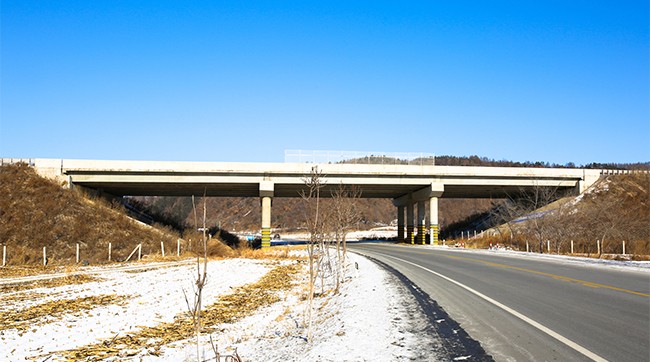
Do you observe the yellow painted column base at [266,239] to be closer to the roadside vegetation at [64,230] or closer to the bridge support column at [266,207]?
the bridge support column at [266,207]

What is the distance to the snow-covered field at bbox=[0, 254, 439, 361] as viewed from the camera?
6.78 metres

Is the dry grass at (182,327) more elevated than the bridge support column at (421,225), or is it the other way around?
the bridge support column at (421,225)

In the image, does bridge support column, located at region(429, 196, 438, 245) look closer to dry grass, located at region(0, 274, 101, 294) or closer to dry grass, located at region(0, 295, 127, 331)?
dry grass, located at region(0, 274, 101, 294)

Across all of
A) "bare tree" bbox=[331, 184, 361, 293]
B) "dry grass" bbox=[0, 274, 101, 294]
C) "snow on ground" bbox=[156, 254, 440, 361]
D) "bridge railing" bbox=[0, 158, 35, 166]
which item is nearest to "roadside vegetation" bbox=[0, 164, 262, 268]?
"bridge railing" bbox=[0, 158, 35, 166]

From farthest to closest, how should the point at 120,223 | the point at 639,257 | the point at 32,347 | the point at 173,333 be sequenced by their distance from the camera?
1. the point at 120,223
2. the point at 639,257
3. the point at 173,333
4. the point at 32,347

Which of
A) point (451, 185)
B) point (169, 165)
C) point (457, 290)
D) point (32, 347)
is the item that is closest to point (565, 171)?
point (451, 185)

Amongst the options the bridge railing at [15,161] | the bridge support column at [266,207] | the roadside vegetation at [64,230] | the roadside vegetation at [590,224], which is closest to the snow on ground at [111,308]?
the roadside vegetation at [64,230]

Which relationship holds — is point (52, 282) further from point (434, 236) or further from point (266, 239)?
point (434, 236)

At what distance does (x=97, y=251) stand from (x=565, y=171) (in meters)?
45.7

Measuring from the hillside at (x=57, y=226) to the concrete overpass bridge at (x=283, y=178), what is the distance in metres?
2.74

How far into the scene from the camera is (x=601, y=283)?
1287cm

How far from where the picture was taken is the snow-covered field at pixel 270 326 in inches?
267

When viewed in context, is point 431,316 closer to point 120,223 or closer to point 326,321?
point 326,321

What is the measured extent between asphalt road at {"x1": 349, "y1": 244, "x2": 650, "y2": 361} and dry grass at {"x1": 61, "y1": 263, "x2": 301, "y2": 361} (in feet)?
16.8
